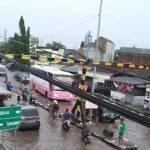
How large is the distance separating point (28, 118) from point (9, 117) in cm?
885

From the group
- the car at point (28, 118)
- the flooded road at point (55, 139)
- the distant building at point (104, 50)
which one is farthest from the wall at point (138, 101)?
the distant building at point (104, 50)

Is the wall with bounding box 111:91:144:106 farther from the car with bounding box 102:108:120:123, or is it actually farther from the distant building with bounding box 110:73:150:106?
the car with bounding box 102:108:120:123

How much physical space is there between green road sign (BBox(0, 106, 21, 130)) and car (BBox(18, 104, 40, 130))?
8.44 meters

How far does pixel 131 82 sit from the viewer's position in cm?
4425

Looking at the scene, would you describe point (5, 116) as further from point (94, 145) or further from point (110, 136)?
point (110, 136)

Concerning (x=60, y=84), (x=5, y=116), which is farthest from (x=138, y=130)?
(x=60, y=84)

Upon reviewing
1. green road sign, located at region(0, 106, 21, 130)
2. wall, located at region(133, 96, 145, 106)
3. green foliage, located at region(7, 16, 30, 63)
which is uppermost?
green foliage, located at region(7, 16, 30, 63)

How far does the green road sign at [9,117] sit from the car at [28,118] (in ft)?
27.7

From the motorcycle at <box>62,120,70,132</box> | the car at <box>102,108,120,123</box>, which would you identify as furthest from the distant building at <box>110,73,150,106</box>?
the motorcycle at <box>62,120,70,132</box>

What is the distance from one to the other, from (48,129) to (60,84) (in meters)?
18.3

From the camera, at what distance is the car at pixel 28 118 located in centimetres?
2755

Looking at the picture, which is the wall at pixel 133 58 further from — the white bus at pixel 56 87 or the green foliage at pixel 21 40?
the white bus at pixel 56 87

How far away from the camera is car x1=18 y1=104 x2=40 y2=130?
90.4 feet

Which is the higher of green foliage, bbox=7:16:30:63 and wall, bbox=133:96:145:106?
green foliage, bbox=7:16:30:63
